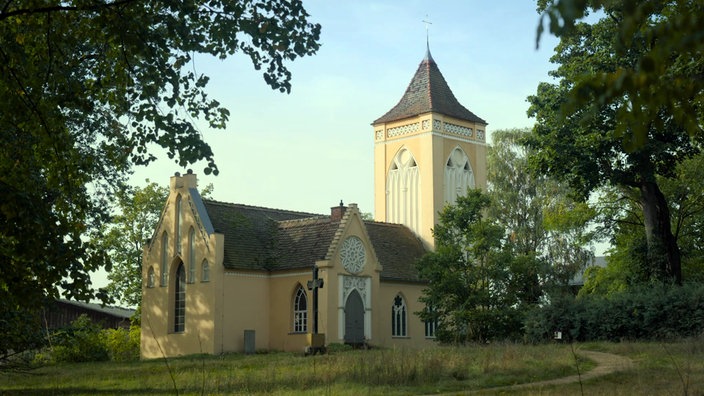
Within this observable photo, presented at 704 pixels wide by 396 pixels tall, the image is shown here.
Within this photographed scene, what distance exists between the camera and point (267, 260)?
43.6m

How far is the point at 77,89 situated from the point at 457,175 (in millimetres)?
44796

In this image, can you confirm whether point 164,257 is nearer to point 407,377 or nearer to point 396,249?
point 396,249

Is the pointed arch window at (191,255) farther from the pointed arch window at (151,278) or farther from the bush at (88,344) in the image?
the bush at (88,344)

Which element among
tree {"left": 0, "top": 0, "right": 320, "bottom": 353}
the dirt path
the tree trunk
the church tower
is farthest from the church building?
tree {"left": 0, "top": 0, "right": 320, "bottom": 353}

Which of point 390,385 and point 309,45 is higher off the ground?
point 309,45

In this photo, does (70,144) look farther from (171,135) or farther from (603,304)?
(603,304)

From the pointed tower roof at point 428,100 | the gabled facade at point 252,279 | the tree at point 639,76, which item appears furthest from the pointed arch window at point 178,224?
the tree at point 639,76

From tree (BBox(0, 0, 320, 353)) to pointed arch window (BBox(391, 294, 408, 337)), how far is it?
3192 cm

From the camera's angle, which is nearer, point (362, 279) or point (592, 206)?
point (362, 279)

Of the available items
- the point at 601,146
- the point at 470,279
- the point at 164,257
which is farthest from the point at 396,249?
the point at 601,146

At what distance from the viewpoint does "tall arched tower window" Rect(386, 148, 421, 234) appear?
55.8m

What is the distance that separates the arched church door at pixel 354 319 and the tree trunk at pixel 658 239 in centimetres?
1411

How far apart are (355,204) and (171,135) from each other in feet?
96.0

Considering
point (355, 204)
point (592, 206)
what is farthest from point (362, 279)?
point (592, 206)
